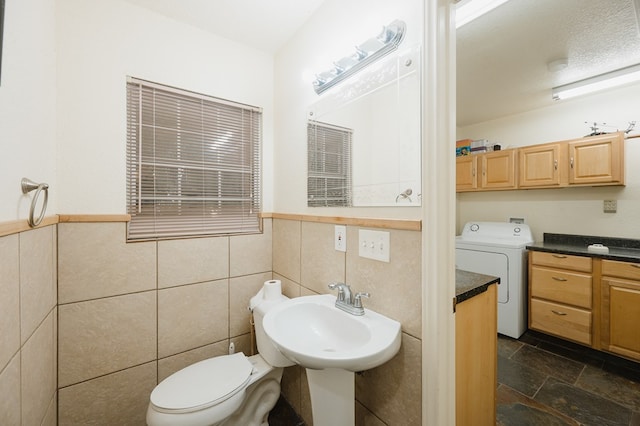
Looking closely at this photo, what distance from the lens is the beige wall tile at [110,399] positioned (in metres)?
1.29

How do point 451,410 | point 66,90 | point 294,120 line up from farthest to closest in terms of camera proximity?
point 294,120, point 66,90, point 451,410

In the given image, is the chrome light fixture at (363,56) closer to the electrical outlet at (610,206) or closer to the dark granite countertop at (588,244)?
the dark granite countertop at (588,244)

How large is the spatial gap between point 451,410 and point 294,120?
1.67m

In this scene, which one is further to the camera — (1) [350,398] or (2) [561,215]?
(2) [561,215]

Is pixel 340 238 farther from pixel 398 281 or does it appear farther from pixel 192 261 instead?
pixel 192 261

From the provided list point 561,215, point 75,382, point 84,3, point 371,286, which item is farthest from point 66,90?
point 561,215

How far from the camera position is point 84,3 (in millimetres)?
1324

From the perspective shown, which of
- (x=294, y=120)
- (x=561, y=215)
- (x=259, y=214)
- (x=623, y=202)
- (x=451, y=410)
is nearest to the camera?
(x=451, y=410)

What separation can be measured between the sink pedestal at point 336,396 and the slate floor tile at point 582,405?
5.75 feet

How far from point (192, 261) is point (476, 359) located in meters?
1.63

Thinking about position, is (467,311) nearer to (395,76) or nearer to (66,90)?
(395,76)

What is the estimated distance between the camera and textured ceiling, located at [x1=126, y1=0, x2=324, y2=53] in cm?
143

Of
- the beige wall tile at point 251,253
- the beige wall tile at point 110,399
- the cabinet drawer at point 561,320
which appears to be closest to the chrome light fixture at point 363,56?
the beige wall tile at point 251,253

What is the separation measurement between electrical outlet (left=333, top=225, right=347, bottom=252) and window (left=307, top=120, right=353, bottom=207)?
0.12 metres
